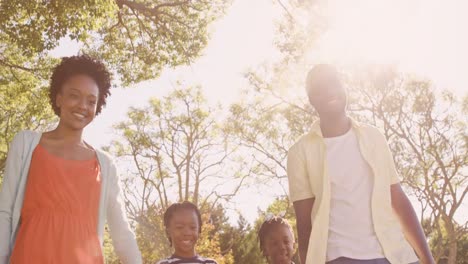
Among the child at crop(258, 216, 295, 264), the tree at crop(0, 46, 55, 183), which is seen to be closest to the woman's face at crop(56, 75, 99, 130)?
the child at crop(258, 216, 295, 264)

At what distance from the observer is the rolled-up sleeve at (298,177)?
3284 millimetres

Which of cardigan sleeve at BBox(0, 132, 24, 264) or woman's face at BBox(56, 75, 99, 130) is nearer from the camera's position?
cardigan sleeve at BBox(0, 132, 24, 264)

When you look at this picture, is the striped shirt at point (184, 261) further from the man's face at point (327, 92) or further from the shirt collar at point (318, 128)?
the man's face at point (327, 92)

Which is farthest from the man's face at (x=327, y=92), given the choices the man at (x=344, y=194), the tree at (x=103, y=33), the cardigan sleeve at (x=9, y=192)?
the tree at (x=103, y=33)

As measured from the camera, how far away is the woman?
2.59 m

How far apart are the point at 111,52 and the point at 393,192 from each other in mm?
11347

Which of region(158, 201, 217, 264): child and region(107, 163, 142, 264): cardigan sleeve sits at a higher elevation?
region(158, 201, 217, 264): child

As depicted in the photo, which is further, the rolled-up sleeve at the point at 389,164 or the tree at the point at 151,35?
the tree at the point at 151,35

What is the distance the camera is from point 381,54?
18703 mm

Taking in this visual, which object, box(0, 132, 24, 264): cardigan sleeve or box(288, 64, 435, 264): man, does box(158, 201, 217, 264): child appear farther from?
box(0, 132, 24, 264): cardigan sleeve

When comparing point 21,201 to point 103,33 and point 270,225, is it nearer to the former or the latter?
point 270,225

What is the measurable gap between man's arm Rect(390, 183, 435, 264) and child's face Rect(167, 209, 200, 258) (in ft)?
7.09

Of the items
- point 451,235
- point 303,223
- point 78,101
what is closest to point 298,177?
point 303,223

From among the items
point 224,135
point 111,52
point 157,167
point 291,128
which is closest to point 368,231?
point 111,52
